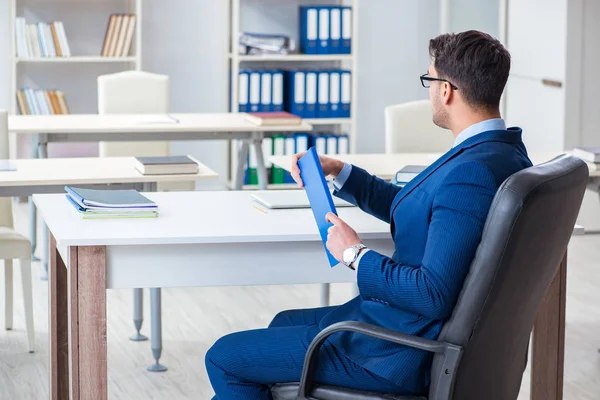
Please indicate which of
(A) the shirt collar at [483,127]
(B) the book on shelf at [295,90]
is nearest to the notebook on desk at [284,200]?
(A) the shirt collar at [483,127]

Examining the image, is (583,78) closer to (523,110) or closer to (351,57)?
(523,110)

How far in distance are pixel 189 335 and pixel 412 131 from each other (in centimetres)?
133

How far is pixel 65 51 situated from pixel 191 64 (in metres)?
0.94

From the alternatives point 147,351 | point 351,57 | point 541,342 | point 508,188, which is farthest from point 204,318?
point 351,57

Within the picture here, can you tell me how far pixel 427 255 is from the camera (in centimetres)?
194

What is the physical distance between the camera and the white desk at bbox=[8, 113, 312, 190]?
4.82m

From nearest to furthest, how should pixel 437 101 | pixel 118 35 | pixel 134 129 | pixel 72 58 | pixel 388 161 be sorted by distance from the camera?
pixel 437 101 → pixel 388 161 → pixel 134 129 → pixel 72 58 → pixel 118 35

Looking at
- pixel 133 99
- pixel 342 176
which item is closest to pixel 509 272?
pixel 342 176

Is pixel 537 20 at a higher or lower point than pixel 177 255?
higher

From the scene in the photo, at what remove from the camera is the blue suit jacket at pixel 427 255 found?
191cm

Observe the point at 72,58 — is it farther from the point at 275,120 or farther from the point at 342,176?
the point at 342,176

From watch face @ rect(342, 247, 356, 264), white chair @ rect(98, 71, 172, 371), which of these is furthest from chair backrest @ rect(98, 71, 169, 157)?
watch face @ rect(342, 247, 356, 264)

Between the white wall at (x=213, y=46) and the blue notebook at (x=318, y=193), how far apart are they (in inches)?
186

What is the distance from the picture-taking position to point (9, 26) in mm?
6617
